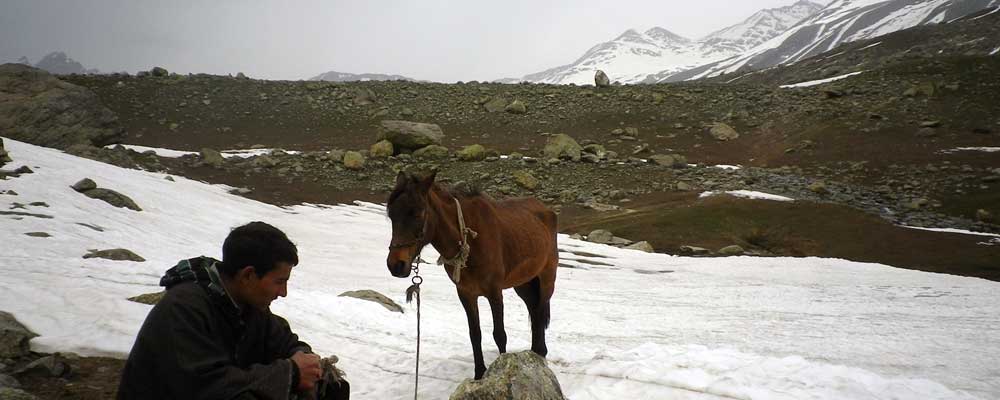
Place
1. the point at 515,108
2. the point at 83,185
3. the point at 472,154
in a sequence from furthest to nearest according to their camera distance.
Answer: the point at 515,108, the point at 472,154, the point at 83,185

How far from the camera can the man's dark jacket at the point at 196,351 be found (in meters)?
2.69

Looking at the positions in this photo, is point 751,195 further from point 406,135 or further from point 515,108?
point 515,108

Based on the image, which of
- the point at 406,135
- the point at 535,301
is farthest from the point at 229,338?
the point at 406,135

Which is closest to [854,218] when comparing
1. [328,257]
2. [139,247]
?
[328,257]

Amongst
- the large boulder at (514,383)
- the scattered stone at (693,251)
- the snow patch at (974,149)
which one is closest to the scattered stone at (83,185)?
the large boulder at (514,383)

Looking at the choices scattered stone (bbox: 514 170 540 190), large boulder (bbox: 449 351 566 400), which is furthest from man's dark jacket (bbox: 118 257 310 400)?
scattered stone (bbox: 514 170 540 190)

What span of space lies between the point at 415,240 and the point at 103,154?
80.0 feet

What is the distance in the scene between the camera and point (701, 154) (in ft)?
125

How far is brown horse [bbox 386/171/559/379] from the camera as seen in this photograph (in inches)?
190

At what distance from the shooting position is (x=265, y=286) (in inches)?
122

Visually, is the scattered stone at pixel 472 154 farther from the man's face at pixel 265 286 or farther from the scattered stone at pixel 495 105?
the man's face at pixel 265 286

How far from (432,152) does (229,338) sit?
3142 cm

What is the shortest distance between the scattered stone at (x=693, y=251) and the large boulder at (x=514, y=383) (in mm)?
16205

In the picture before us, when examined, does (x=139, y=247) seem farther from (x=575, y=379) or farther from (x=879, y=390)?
(x=879, y=390)
